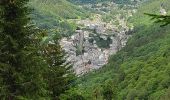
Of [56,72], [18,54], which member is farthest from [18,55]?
[56,72]

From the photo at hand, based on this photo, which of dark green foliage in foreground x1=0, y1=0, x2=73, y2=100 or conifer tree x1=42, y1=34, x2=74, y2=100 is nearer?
dark green foliage in foreground x1=0, y1=0, x2=73, y2=100

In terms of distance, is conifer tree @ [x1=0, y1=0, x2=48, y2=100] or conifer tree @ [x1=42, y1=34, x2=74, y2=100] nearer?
conifer tree @ [x1=0, y1=0, x2=48, y2=100]

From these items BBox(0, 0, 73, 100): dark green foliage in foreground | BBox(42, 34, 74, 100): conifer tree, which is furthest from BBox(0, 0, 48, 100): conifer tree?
BBox(42, 34, 74, 100): conifer tree

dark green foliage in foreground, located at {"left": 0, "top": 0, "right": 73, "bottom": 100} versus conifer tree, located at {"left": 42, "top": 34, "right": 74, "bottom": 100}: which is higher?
dark green foliage in foreground, located at {"left": 0, "top": 0, "right": 73, "bottom": 100}

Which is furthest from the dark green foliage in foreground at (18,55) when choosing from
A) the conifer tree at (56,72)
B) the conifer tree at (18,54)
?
the conifer tree at (56,72)

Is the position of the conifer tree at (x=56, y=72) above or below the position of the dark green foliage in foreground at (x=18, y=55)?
below

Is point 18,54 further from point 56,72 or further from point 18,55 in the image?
point 56,72

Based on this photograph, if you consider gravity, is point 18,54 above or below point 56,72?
above

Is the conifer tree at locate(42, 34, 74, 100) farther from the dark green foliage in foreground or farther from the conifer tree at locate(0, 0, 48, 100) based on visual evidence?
the conifer tree at locate(0, 0, 48, 100)

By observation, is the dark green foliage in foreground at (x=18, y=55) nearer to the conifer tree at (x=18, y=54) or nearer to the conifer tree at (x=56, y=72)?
the conifer tree at (x=18, y=54)
